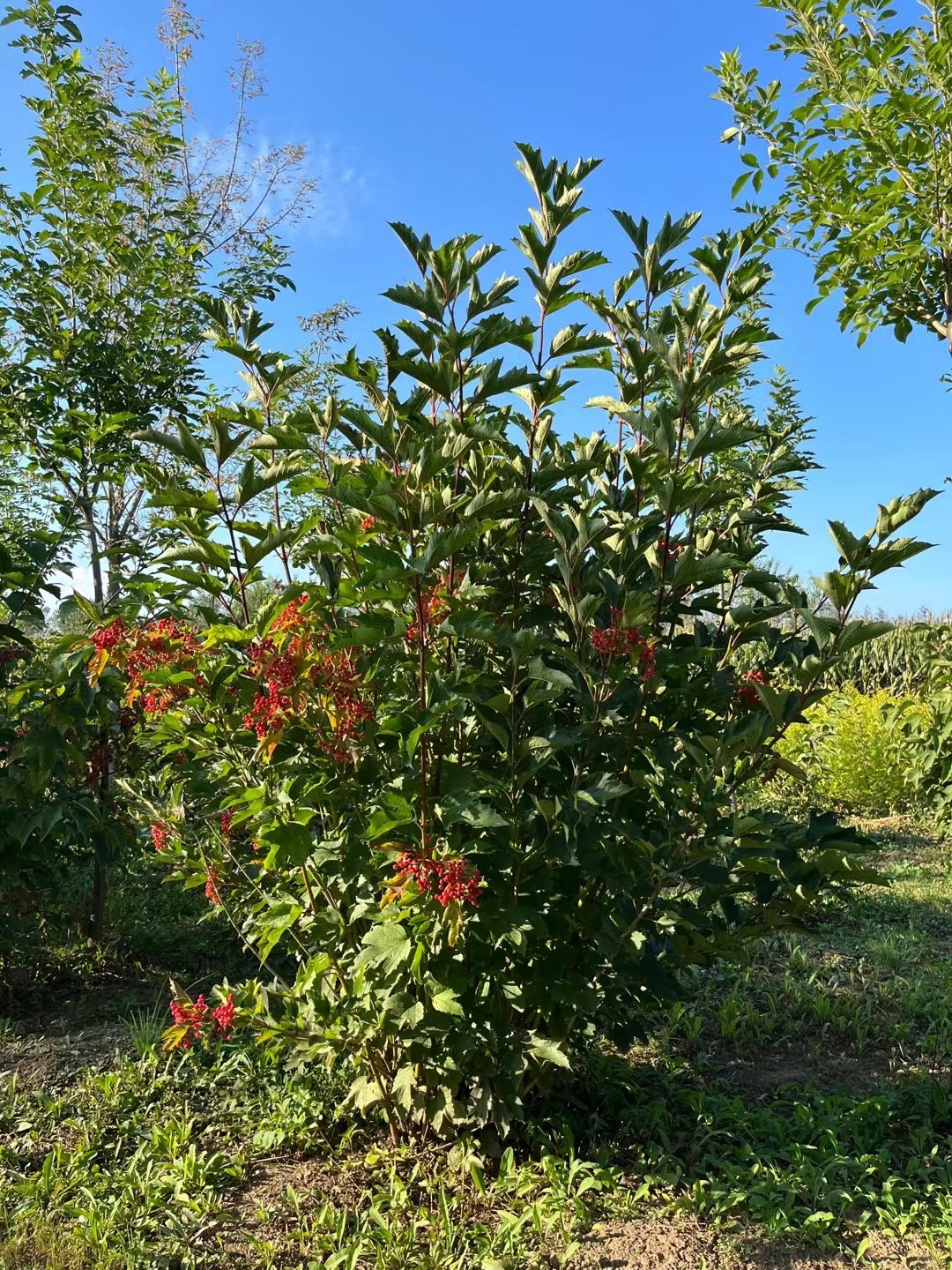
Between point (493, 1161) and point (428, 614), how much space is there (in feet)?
5.60

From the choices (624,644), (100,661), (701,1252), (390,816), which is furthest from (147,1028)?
(624,644)

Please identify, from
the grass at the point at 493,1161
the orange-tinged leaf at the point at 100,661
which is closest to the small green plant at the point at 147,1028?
the grass at the point at 493,1161

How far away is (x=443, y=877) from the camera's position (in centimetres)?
201

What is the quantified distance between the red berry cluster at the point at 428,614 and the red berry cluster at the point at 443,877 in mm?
497

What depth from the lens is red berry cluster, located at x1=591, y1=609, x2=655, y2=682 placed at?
2133 millimetres

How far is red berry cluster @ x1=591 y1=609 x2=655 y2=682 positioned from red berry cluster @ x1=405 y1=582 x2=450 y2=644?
0.36 m

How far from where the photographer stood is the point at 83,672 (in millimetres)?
3434

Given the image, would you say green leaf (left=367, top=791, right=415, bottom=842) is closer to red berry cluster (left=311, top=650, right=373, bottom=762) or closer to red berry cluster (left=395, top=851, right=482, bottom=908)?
red berry cluster (left=395, top=851, right=482, bottom=908)

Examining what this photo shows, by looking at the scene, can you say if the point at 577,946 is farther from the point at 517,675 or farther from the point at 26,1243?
the point at 26,1243

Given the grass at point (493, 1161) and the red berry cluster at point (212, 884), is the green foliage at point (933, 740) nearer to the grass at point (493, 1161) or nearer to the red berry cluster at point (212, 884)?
the grass at point (493, 1161)

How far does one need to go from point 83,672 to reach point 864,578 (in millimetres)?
2707

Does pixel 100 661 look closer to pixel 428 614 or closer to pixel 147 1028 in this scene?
pixel 428 614

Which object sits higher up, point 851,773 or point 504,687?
point 504,687

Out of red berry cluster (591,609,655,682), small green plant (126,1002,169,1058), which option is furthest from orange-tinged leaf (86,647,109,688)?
small green plant (126,1002,169,1058)
